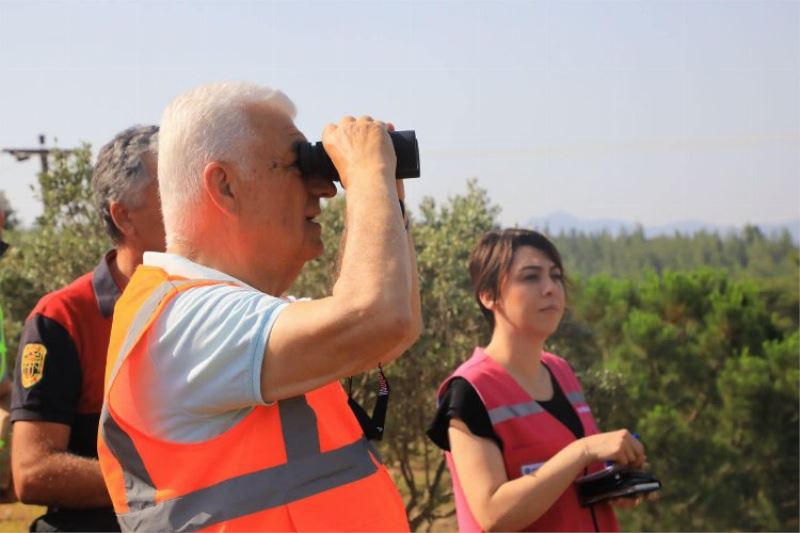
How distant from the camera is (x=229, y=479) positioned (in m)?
1.83

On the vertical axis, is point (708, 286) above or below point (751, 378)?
above

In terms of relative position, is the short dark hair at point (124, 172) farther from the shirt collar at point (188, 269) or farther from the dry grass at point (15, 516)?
the dry grass at point (15, 516)

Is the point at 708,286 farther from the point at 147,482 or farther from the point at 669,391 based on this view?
the point at 147,482

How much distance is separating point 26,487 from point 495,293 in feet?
5.39

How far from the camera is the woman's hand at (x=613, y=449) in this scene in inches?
129

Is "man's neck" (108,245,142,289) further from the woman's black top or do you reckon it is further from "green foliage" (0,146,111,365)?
Result: "green foliage" (0,146,111,365)

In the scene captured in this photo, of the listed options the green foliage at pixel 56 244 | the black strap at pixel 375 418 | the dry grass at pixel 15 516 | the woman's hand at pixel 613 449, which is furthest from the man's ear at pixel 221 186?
the green foliage at pixel 56 244

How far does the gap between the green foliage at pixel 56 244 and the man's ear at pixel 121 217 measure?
422cm

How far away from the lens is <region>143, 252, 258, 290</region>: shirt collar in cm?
194

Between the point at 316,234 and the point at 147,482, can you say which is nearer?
the point at 147,482

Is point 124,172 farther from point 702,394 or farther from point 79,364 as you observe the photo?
point 702,394

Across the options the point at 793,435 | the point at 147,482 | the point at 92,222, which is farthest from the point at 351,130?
the point at 793,435

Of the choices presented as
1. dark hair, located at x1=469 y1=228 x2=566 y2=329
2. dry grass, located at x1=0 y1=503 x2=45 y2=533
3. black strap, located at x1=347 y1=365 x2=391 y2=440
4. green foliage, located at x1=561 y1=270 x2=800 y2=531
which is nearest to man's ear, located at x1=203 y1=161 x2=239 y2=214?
black strap, located at x1=347 y1=365 x2=391 y2=440

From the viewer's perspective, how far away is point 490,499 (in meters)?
3.29
